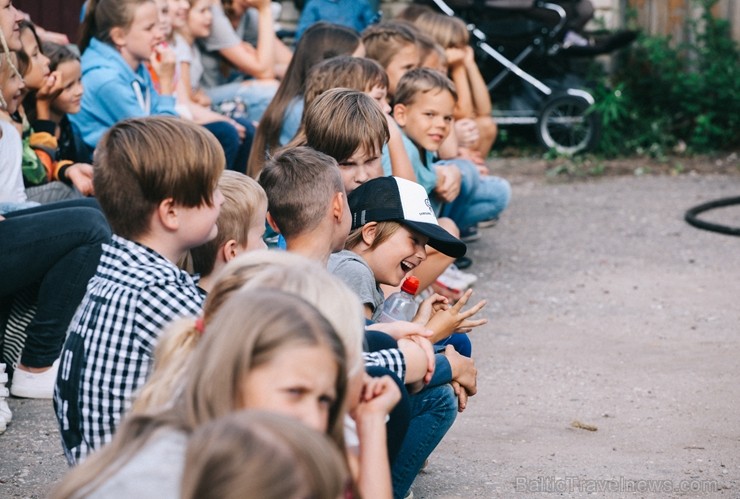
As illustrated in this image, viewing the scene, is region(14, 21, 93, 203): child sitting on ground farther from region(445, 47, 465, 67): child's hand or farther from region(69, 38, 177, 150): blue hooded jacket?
region(445, 47, 465, 67): child's hand

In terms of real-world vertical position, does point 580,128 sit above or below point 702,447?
below

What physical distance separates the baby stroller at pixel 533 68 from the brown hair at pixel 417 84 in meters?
4.22

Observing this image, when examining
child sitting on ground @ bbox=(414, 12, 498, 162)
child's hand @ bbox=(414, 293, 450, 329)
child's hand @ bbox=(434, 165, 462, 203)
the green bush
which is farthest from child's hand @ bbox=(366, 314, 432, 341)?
the green bush

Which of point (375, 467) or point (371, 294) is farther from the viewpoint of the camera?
point (371, 294)

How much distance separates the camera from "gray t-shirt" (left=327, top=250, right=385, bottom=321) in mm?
3338

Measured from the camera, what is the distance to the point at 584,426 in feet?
13.2

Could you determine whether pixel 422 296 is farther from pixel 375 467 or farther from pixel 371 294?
pixel 375 467

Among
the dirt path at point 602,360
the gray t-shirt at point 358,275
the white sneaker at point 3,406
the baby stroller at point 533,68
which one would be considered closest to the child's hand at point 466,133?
the dirt path at point 602,360

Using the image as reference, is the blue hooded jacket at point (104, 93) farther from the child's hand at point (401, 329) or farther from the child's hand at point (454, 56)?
the child's hand at point (401, 329)

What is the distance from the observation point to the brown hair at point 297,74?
508cm

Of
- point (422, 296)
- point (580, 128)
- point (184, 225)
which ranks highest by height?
point (184, 225)

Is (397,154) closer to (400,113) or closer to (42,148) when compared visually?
(400,113)

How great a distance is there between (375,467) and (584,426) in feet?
6.45

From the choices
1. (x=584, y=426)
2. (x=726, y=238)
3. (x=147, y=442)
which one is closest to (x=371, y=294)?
(x=584, y=426)
